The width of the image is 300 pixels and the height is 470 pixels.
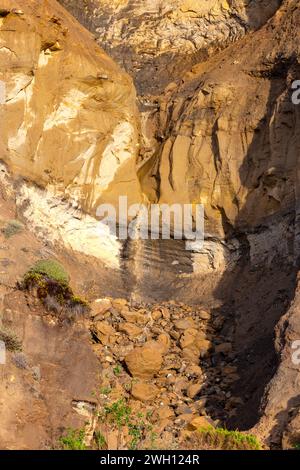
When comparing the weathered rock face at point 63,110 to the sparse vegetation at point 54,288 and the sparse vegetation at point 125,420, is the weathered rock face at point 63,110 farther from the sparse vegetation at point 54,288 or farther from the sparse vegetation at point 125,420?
the sparse vegetation at point 125,420

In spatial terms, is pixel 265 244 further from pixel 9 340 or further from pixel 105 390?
pixel 9 340

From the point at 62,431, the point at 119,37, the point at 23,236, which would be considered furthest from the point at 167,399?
the point at 119,37

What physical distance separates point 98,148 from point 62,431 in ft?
26.9

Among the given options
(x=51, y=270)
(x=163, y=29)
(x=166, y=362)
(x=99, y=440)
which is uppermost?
(x=163, y=29)

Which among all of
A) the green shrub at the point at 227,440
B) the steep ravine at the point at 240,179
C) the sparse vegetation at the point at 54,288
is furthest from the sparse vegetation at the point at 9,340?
the steep ravine at the point at 240,179

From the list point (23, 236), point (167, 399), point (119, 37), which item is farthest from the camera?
point (119, 37)

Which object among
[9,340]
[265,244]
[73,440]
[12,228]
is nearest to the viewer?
[73,440]

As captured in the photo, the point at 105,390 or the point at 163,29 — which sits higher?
the point at 163,29

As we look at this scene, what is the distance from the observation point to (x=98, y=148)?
21250mm

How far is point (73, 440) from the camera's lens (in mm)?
14156

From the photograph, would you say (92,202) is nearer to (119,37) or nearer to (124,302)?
(124,302)

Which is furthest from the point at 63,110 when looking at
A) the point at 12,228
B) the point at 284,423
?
the point at 284,423

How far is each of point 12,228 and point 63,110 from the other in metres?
3.59

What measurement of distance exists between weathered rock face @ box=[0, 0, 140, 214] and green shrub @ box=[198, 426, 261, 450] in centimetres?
843
